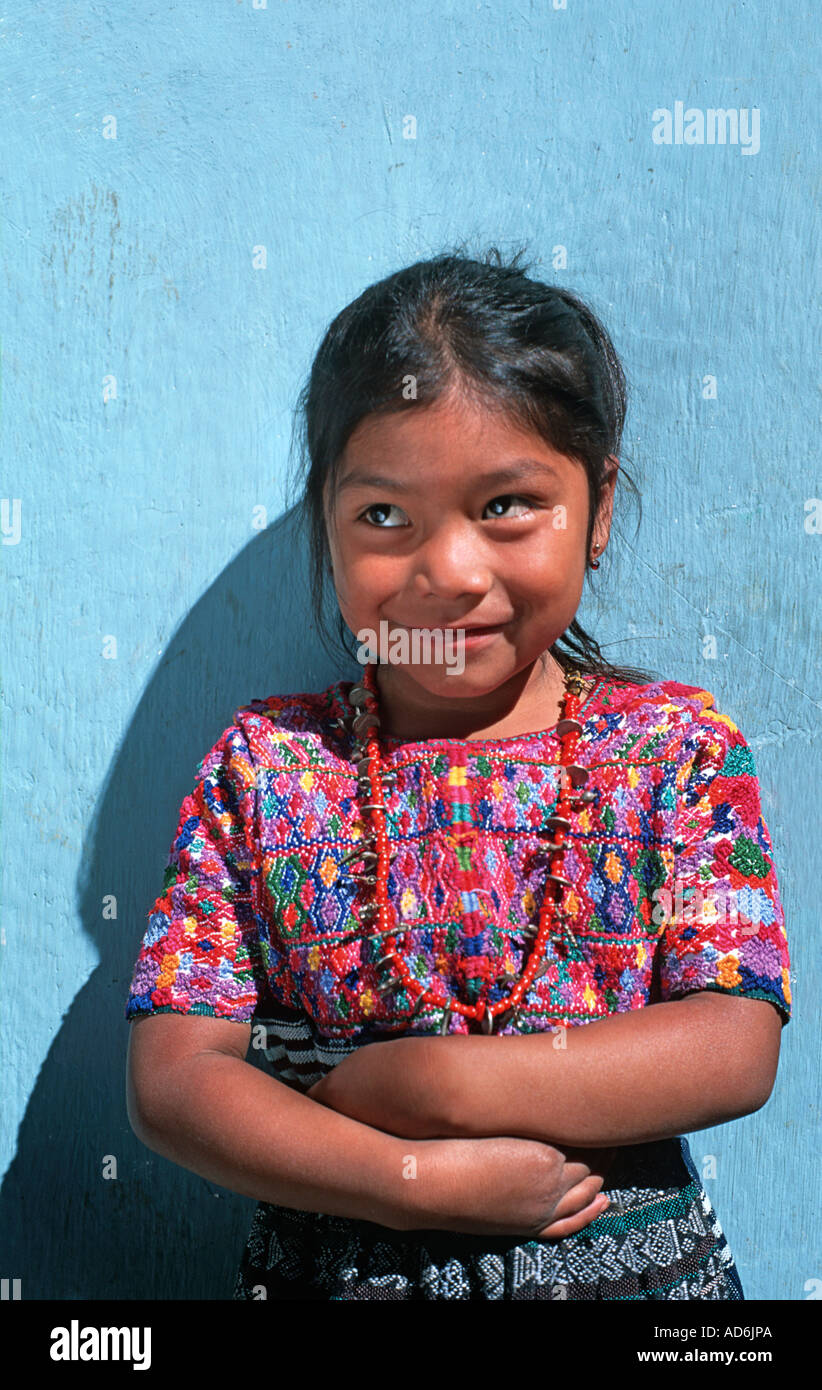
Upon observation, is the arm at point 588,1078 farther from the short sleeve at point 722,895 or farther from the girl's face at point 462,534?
the girl's face at point 462,534

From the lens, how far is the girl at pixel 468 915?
107cm

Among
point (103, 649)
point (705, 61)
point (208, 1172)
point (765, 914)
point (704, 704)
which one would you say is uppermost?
point (705, 61)

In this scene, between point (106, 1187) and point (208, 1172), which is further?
point (106, 1187)

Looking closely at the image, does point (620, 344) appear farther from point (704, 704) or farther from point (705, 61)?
point (704, 704)

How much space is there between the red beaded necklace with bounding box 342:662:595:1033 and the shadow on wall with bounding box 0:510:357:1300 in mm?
311

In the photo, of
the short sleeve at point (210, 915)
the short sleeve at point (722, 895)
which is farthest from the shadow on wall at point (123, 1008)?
the short sleeve at point (722, 895)

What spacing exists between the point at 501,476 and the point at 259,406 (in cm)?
53

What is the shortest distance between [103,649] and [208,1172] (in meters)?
0.67

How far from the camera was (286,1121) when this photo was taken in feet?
3.59

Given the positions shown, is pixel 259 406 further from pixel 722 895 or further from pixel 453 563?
pixel 722 895

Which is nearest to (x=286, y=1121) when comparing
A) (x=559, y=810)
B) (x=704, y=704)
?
(x=559, y=810)

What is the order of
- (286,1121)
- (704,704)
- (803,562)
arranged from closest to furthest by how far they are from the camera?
(286,1121)
(704,704)
(803,562)

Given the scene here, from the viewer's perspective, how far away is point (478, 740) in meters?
1.26

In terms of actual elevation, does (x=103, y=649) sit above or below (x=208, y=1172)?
above
